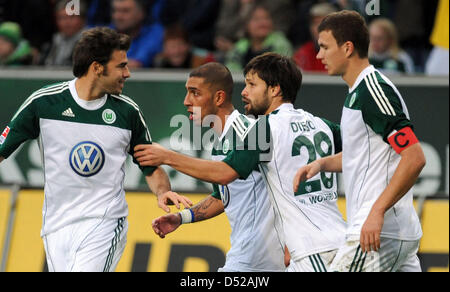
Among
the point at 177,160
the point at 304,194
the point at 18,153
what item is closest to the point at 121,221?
the point at 177,160

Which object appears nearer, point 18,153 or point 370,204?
point 370,204

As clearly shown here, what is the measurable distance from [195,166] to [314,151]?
0.82 meters

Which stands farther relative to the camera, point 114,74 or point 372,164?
point 114,74

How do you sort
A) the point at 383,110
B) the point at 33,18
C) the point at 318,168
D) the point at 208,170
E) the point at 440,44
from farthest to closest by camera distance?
the point at 33,18 < the point at 440,44 < the point at 208,170 < the point at 318,168 < the point at 383,110

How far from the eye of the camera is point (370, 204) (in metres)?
5.68

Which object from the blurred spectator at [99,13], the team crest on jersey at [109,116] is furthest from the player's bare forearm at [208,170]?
the blurred spectator at [99,13]

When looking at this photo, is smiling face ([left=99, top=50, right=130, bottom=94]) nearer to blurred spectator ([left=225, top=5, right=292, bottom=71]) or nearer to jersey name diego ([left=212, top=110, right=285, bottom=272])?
jersey name diego ([left=212, top=110, right=285, bottom=272])

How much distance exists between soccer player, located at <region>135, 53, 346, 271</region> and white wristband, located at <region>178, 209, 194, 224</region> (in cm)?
78

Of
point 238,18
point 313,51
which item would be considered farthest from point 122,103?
point 238,18

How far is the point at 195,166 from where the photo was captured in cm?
604

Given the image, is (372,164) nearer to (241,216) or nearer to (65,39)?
(241,216)

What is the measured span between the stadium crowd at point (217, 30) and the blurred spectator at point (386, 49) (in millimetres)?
13
